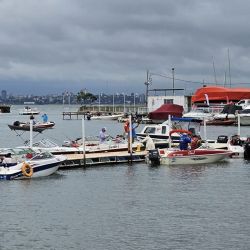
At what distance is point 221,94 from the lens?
128 metres

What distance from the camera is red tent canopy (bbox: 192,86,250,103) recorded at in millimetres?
127375

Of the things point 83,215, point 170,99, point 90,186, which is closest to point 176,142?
point 90,186

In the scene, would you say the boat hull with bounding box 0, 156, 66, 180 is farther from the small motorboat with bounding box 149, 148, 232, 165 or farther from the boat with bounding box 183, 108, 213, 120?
the boat with bounding box 183, 108, 213, 120

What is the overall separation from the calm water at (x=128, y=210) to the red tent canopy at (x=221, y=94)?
3366 inches

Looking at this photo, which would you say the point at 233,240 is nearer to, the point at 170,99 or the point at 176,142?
the point at 176,142

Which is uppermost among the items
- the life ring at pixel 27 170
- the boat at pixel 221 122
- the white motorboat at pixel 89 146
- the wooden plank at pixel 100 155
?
the boat at pixel 221 122

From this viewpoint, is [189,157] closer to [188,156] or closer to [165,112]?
[188,156]

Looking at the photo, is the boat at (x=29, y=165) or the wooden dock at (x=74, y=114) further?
the wooden dock at (x=74, y=114)

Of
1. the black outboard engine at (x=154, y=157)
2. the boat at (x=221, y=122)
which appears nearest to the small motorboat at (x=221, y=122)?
the boat at (x=221, y=122)

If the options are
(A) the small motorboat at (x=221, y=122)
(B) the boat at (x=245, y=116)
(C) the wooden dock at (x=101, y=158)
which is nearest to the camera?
(C) the wooden dock at (x=101, y=158)

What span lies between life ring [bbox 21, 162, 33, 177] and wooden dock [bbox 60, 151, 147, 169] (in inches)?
224

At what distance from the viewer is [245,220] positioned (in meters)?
27.6

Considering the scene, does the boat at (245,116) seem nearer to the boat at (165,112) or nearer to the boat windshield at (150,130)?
the boat at (165,112)

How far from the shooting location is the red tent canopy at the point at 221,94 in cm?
12738
